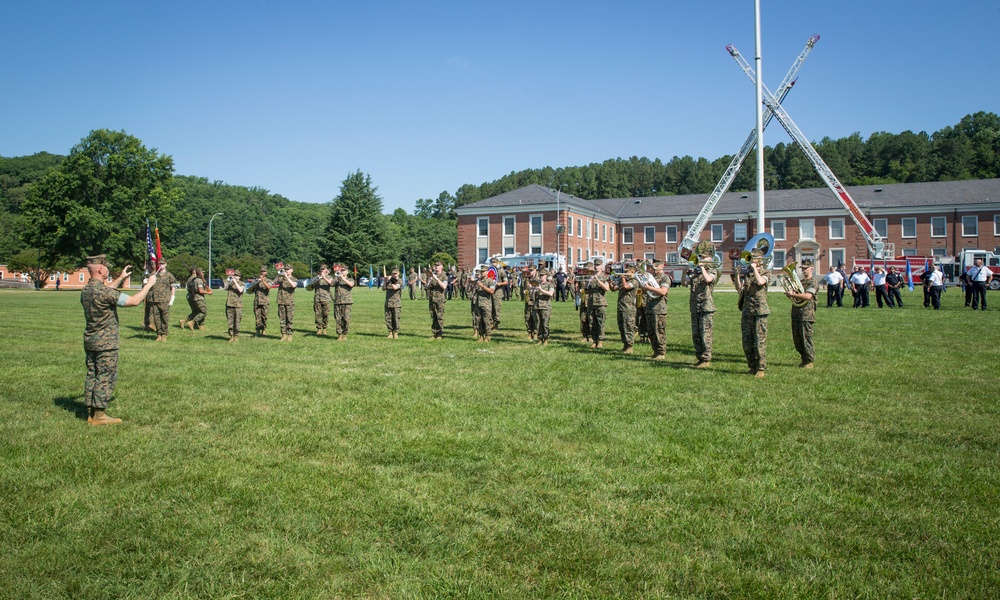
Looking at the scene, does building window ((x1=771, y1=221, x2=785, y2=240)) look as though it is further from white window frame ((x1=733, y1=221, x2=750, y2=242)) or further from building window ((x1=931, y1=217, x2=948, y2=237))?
building window ((x1=931, y1=217, x2=948, y2=237))

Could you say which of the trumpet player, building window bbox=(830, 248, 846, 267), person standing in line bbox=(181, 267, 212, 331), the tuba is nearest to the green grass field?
the trumpet player

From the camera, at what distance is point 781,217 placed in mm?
73438

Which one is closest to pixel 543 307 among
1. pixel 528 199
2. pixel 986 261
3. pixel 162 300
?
pixel 162 300

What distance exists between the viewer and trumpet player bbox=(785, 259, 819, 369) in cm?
1251

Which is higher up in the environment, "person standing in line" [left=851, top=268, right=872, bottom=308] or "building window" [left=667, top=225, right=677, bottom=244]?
"building window" [left=667, top=225, right=677, bottom=244]

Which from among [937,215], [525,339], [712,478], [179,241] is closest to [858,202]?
[937,215]

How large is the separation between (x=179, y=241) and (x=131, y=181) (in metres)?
39.1

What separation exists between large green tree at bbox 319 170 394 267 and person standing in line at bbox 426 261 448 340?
6028 centimetres

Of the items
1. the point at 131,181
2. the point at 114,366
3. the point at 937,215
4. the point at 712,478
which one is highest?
the point at 131,181

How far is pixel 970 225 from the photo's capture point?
67.5m

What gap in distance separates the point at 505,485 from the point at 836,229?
7470cm

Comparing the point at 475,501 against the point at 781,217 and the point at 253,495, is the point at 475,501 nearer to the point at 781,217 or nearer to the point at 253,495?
the point at 253,495

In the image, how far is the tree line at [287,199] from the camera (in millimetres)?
67188

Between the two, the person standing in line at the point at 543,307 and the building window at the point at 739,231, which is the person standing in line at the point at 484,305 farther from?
the building window at the point at 739,231
